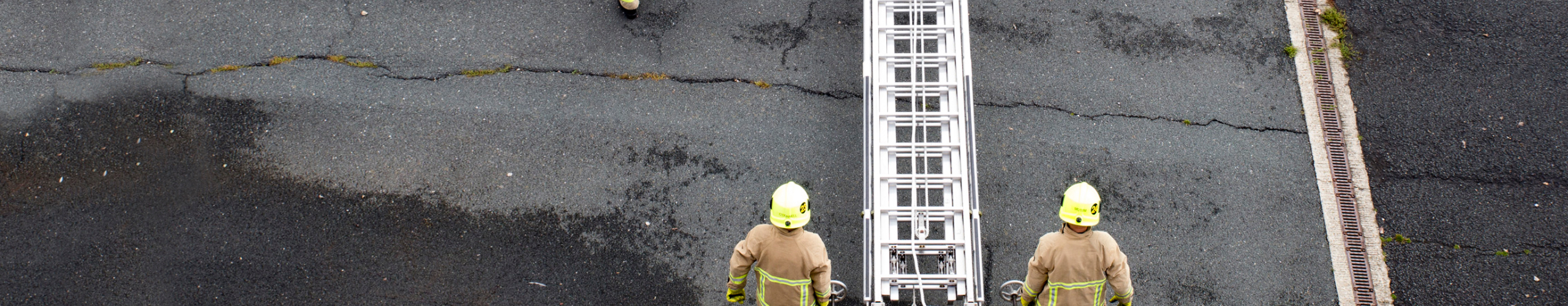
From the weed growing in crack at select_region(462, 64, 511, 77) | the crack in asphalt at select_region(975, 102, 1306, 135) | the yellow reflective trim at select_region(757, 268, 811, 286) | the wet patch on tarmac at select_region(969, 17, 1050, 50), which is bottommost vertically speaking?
the yellow reflective trim at select_region(757, 268, 811, 286)

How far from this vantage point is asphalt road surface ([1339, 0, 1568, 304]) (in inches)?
187

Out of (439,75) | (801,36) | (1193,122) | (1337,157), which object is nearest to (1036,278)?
(1193,122)

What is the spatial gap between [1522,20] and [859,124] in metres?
4.89

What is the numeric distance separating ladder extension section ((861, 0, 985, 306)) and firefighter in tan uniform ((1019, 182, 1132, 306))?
0.36 meters

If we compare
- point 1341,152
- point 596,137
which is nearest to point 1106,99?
point 1341,152

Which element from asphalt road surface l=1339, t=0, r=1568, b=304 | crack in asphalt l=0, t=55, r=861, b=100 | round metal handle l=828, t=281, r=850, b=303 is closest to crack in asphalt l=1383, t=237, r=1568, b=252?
asphalt road surface l=1339, t=0, r=1568, b=304

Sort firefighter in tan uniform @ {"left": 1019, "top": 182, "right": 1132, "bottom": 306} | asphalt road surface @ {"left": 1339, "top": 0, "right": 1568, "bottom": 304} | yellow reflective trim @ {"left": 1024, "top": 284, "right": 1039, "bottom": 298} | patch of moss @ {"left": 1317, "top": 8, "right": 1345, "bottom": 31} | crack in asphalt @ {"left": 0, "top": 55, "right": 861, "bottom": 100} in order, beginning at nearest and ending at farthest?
firefighter in tan uniform @ {"left": 1019, "top": 182, "right": 1132, "bottom": 306}
yellow reflective trim @ {"left": 1024, "top": 284, "right": 1039, "bottom": 298}
asphalt road surface @ {"left": 1339, "top": 0, "right": 1568, "bottom": 304}
crack in asphalt @ {"left": 0, "top": 55, "right": 861, "bottom": 100}
patch of moss @ {"left": 1317, "top": 8, "right": 1345, "bottom": 31}

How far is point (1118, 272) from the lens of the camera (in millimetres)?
3840

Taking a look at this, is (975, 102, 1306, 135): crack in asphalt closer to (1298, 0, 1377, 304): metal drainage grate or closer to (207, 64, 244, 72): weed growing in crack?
(1298, 0, 1377, 304): metal drainage grate

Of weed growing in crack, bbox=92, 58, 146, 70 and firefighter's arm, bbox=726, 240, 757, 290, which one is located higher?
weed growing in crack, bbox=92, 58, 146, 70

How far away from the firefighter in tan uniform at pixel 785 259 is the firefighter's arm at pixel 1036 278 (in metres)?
1.08

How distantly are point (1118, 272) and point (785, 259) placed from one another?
1.68 meters

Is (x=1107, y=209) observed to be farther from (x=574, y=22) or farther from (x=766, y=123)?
(x=574, y=22)

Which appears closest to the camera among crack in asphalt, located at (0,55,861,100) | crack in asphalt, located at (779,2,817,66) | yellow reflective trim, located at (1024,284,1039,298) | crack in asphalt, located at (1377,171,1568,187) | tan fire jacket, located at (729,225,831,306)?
tan fire jacket, located at (729,225,831,306)
